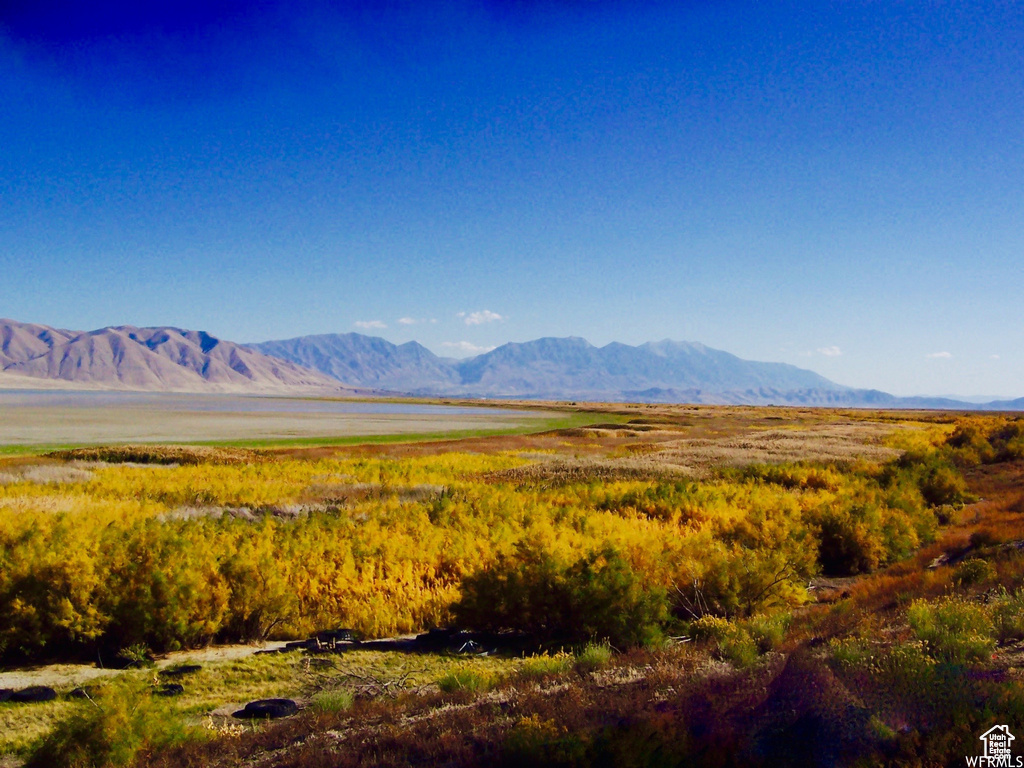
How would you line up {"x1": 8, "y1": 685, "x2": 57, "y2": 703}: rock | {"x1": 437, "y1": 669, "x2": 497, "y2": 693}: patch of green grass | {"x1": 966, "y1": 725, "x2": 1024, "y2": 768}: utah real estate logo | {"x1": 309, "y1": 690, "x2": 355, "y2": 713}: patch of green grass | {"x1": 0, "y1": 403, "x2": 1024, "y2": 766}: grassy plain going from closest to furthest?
{"x1": 966, "y1": 725, "x2": 1024, "y2": 768}: utah real estate logo
{"x1": 0, "y1": 403, "x2": 1024, "y2": 766}: grassy plain
{"x1": 309, "y1": 690, "x2": 355, "y2": 713}: patch of green grass
{"x1": 437, "y1": 669, "x2": 497, "y2": 693}: patch of green grass
{"x1": 8, "y1": 685, "x2": 57, "y2": 703}: rock

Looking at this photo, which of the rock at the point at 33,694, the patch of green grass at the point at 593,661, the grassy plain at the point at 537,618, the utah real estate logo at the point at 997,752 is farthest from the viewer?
the patch of green grass at the point at 593,661

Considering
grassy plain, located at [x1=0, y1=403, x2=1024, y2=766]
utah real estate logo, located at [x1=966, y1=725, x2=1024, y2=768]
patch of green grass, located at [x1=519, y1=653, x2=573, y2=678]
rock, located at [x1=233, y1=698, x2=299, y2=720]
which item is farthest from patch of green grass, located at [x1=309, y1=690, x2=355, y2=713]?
utah real estate logo, located at [x1=966, y1=725, x2=1024, y2=768]

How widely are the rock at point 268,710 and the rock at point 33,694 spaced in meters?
2.35

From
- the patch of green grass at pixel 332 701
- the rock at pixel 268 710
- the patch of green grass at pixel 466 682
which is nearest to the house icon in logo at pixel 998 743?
the patch of green grass at pixel 466 682

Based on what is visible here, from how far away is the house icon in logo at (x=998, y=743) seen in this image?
14.9 feet

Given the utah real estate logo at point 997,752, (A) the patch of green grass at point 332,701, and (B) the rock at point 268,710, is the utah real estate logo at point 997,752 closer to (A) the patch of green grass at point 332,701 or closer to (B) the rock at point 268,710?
(A) the patch of green grass at point 332,701

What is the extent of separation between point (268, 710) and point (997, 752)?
6.88m

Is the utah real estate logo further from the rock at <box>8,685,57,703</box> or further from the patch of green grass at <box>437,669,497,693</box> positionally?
the rock at <box>8,685,57,703</box>

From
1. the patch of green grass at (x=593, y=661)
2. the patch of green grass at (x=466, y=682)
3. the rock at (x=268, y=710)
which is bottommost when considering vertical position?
the rock at (x=268, y=710)

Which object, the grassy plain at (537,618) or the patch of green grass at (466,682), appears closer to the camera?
the grassy plain at (537,618)

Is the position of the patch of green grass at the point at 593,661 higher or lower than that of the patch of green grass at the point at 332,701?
higher

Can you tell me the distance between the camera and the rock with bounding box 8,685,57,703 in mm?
7551

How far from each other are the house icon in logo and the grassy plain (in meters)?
0.11

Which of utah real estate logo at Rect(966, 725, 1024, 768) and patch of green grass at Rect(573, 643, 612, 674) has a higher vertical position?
utah real estate logo at Rect(966, 725, 1024, 768)
